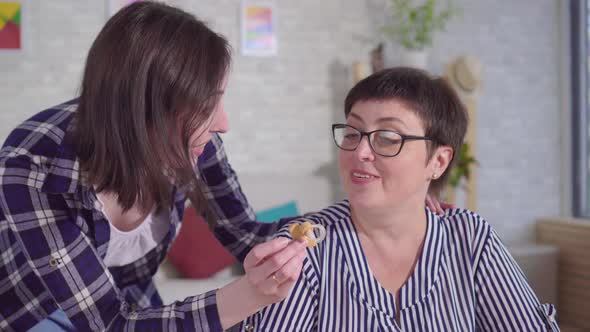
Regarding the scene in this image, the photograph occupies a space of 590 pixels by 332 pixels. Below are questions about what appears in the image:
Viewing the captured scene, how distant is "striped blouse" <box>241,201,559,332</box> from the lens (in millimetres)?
1186

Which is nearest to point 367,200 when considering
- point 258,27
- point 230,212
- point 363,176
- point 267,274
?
point 363,176

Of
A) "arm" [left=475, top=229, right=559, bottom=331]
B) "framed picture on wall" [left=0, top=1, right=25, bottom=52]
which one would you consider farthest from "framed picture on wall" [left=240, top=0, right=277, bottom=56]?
"arm" [left=475, top=229, right=559, bottom=331]

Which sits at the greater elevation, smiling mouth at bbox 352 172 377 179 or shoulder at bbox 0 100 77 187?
shoulder at bbox 0 100 77 187

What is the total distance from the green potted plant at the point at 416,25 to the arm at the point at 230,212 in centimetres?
222

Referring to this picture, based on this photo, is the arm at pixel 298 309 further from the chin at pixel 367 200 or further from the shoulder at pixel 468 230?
the shoulder at pixel 468 230

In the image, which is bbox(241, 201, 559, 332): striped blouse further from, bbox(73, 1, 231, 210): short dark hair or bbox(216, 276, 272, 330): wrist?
bbox(73, 1, 231, 210): short dark hair

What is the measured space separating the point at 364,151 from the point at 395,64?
2.70 m

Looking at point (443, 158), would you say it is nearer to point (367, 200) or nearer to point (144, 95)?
point (367, 200)

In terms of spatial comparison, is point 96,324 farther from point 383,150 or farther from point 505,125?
point 505,125

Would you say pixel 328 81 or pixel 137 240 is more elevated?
pixel 328 81

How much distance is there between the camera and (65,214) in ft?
3.90

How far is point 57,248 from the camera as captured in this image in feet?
3.70

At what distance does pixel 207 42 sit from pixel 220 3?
8.21ft

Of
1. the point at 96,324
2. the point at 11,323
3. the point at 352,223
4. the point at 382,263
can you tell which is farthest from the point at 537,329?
the point at 11,323
